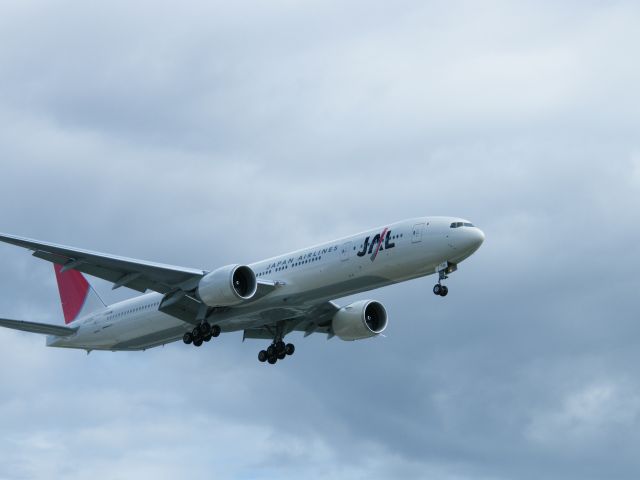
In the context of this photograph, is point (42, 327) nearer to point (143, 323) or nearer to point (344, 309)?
point (143, 323)

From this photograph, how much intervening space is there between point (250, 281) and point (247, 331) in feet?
32.7

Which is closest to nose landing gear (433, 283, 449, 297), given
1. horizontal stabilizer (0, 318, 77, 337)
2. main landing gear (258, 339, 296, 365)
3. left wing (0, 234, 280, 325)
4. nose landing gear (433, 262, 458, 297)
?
nose landing gear (433, 262, 458, 297)

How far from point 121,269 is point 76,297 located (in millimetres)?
14031

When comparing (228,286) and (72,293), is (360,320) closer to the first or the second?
(228,286)

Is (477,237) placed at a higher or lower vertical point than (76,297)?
lower

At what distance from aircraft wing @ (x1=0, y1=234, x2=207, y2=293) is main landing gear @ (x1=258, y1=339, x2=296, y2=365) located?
7.84 m

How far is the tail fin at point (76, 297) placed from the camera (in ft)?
234

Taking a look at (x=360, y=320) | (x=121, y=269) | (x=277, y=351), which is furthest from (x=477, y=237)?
(x=121, y=269)

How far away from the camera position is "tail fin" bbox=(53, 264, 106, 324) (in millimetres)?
71438

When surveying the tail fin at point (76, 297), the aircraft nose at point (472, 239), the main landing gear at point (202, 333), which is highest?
the tail fin at point (76, 297)

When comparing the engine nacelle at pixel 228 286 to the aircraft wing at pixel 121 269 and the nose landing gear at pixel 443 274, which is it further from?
the nose landing gear at pixel 443 274

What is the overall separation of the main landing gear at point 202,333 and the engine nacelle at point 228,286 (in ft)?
8.27

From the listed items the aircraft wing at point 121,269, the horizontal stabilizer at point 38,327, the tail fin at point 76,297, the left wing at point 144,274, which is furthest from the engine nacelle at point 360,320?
the horizontal stabilizer at point 38,327

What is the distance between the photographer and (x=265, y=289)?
2327 inches
